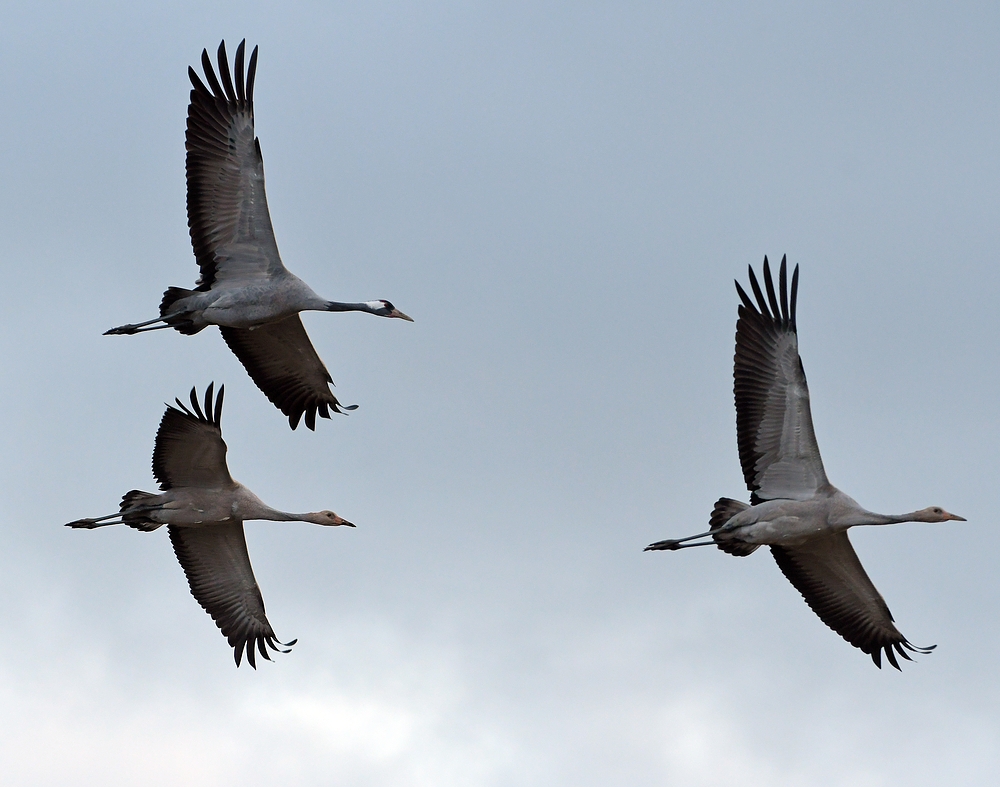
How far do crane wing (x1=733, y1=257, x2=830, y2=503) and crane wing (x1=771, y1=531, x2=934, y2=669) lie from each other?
109 cm

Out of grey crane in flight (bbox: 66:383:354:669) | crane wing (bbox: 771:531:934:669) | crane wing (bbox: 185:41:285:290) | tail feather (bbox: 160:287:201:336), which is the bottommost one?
crane wing (bbox: 771:531:934:669)

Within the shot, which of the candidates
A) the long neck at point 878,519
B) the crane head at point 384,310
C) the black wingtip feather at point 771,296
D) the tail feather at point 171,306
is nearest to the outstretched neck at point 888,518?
the long neck at point 878,519

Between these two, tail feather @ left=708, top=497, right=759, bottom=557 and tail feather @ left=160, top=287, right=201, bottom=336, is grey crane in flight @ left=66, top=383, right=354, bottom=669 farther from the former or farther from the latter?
tail feather @ left=708, top=497, right=759, bottom=557

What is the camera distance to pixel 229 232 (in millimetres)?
22891

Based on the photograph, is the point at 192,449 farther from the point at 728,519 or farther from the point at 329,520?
the point at 728,519

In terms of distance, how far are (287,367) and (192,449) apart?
2.36 metres

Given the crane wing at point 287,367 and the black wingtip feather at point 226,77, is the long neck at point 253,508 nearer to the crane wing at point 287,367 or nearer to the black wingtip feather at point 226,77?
the crane wing at point 287,367

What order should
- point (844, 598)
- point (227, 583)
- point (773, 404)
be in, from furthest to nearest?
point (227, 583), point (844, 598), point (773, 404)

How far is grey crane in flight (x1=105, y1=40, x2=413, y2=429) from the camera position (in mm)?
22562

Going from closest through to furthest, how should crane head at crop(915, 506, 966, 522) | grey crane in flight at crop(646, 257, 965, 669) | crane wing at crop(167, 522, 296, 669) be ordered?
grey crane in flight at crop(646, 257, 965, 669), crane head at crop(915, 506, 966, 522), crane wing at crop(167, 522, 296, 669)

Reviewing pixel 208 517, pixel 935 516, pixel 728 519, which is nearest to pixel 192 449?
pixel 208 517

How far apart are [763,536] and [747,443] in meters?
1.17

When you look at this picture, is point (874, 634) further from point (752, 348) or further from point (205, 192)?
point (205, 192)

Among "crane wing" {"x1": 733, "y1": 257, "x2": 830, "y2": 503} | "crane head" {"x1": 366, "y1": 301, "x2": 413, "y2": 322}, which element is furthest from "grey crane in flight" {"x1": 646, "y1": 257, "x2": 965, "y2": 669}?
"crane head" {"x1": 366, "y1": 301, "x2": 413, "y2": 322}
